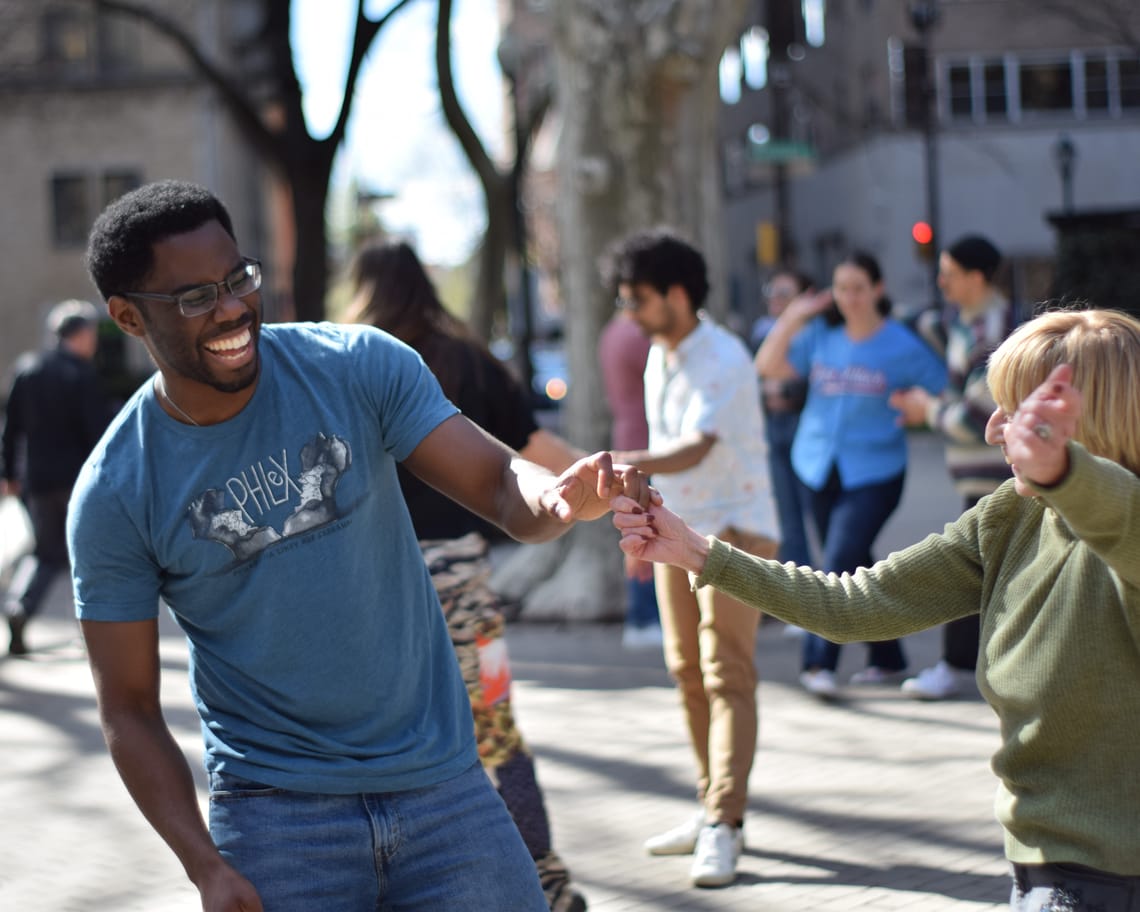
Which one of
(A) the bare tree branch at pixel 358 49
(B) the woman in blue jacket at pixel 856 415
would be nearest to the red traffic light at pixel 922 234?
(A) the bare tree branch at pixel 358 49

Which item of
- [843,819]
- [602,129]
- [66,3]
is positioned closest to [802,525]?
[602,129]

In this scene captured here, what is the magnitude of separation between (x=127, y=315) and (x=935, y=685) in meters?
5.42

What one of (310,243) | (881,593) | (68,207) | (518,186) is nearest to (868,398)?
(881,593)

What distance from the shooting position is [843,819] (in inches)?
231

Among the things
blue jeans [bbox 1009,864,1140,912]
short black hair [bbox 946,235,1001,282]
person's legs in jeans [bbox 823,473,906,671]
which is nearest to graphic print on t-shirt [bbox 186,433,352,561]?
blue jeans [bbox 1009,864,1140,912]

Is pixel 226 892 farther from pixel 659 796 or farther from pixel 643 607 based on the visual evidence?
pixel 643 607

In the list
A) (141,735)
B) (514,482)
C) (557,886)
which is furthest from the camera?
(557,886)

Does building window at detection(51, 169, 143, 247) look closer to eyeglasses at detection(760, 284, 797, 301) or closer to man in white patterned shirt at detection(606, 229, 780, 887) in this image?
eyeglasses at detection(760, 284, 797, 301)

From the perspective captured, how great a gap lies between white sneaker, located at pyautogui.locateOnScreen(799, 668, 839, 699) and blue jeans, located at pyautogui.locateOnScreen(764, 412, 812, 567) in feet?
5.89

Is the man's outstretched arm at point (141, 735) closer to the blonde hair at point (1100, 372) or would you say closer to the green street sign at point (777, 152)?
the blonde hair at point (1100, 372)

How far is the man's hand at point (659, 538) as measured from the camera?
296cm

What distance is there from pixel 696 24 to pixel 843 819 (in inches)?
226

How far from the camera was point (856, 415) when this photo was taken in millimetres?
7836

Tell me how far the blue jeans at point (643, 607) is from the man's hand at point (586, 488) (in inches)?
258
